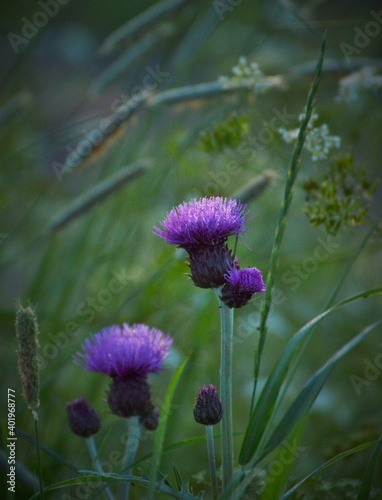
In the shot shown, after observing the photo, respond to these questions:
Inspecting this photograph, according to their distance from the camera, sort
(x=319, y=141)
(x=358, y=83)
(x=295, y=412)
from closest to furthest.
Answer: (x=295, y=412)
(x=319, y=141)
(x=358, y=83)

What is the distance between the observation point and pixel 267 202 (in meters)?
1.66

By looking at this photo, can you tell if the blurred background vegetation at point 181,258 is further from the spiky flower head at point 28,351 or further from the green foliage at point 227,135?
the spiky flower head at point 28,351

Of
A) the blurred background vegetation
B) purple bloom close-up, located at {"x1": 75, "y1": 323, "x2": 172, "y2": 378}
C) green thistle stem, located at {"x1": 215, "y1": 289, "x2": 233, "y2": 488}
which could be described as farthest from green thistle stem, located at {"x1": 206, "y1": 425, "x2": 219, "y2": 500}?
the blurred background vegetation

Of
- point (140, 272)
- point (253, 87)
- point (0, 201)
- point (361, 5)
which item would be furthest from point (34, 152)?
point (361, 5)

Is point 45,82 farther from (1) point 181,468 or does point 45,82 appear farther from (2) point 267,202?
(1) point 181,468

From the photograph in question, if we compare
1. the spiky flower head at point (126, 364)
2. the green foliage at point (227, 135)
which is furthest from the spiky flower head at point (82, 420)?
the green foliage at point (227, 135)

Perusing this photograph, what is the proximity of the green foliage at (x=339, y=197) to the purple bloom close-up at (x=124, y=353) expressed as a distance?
32 centimetres

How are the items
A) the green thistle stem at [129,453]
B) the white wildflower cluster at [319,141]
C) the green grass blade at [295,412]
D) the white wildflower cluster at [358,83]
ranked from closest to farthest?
the green grass blade at [295,412] → the green thistle stem at [129,453] → the white wildflower cluster at [319,141] → the white wildflower cluster at [358,83]

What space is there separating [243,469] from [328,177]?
57 cm

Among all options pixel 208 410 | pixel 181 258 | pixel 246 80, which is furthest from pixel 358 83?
pixel 208 410

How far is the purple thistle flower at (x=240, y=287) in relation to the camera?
2.01ft

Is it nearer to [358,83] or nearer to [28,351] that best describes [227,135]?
[358,83]

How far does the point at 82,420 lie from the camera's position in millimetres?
700

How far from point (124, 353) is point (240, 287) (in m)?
0.15
